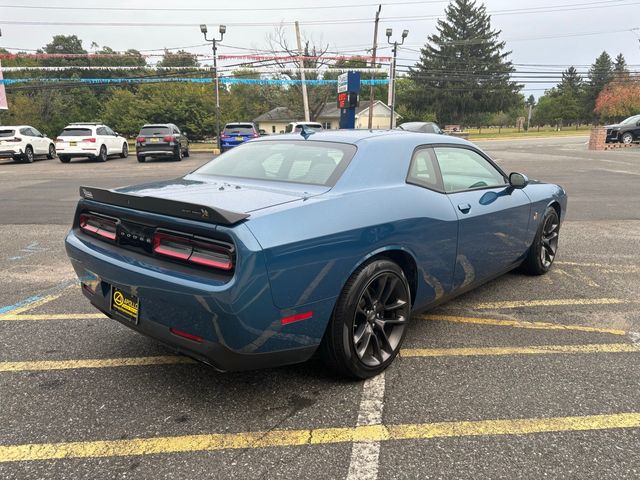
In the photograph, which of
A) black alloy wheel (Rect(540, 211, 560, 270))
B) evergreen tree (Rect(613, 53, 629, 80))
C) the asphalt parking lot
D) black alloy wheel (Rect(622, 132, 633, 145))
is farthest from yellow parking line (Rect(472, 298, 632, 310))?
evergreen tree (Rect(613, 53, 629, 80))

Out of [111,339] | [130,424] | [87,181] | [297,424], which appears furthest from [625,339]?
[87,181]

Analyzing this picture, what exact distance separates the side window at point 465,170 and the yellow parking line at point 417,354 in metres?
1.17

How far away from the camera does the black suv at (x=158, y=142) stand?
20.4 metres

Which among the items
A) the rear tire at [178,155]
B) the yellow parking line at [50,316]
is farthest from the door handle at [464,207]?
the rear tire at [178,155]

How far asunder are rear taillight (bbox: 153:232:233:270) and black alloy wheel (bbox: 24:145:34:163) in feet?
71.3

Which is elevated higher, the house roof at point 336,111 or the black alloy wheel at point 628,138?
the house roof at point 336,111

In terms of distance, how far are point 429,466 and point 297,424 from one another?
703 mm

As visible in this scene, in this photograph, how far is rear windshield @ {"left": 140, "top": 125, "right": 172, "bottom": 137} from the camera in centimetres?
2067

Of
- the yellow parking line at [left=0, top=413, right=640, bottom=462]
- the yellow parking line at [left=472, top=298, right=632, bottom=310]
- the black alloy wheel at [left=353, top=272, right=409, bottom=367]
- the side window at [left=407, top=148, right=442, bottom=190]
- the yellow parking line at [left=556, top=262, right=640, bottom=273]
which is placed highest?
the side window at [left=407, top=148, right=442, bottom=190]

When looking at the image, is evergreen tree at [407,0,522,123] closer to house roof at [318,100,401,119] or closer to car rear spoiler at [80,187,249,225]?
house roof at [318,100,401,119]

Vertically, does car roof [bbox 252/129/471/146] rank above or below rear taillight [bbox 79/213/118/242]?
above

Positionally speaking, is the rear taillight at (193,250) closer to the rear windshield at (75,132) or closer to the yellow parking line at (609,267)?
the yellow parking line at (609,267)

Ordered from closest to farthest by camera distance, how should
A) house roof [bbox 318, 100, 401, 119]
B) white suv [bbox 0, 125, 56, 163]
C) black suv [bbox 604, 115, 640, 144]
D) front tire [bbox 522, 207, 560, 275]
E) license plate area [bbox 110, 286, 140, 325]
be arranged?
license plate area [bbox 110, 286, 140, 325] < front tire [bbox 522, 207, 560, 275] < white suv [bbox 0, 125, 56, 163] < black suv [bbox 604, 115, 640, 144] < house roof [bbox 318, 100, 401, 119]

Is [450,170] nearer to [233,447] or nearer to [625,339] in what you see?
[625,339]
